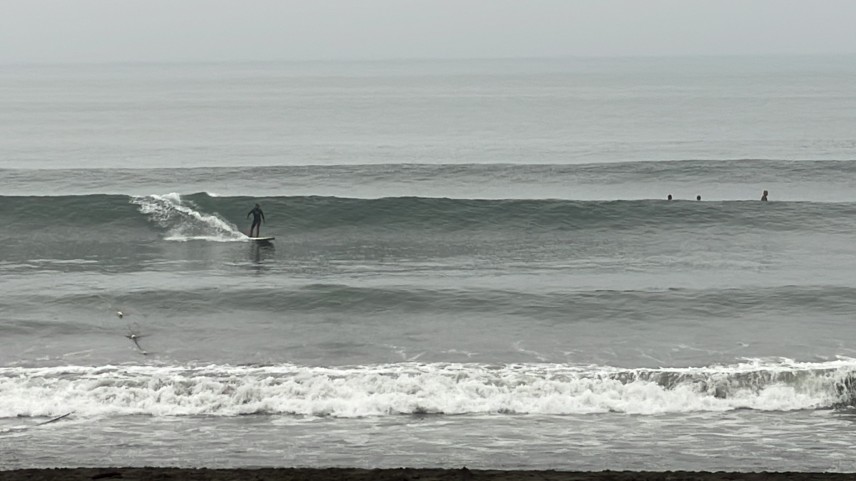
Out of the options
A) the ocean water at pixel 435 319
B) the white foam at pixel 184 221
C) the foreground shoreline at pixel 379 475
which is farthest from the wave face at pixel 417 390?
the white foam at pixel 184 221

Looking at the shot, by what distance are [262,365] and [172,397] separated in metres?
2.20

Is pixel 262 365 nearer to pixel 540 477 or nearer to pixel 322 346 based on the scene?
Answer: pixel 322 346

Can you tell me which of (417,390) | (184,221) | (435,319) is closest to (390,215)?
(184,221)

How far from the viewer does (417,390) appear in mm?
16844

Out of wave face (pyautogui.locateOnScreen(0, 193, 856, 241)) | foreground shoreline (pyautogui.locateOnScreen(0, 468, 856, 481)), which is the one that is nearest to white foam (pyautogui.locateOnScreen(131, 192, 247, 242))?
wave face (pyautogui.locateOnScreen(0, 193, 856, 241))

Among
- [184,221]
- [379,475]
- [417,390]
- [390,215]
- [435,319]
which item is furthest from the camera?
[390,215]

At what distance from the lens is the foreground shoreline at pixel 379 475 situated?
11.7 meters

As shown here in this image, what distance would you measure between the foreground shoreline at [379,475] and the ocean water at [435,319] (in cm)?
114

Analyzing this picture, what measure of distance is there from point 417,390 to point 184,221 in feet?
60.4

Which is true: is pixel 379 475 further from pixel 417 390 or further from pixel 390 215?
pixel 390 215

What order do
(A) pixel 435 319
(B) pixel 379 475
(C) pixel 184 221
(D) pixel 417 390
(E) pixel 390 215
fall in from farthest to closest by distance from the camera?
(E) pixel 390 215 < (C) pixel 184 221 < (A) pixel 435 319 < (D) pixel 417 390 < (B) pixel 379 475

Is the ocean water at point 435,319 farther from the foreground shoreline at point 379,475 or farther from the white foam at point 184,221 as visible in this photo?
the foreground shoreline at point 379,475

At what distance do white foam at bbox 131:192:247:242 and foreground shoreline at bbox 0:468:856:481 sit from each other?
19575mm

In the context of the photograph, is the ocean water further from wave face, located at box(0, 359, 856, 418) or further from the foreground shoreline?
the foreground shoreline
